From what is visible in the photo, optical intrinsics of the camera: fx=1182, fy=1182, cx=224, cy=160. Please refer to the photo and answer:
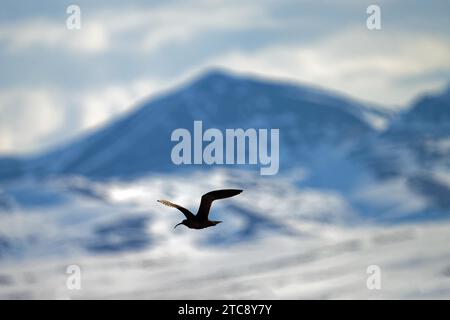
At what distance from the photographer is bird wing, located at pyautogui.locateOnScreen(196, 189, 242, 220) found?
42366 mm

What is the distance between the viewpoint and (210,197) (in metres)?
44.2

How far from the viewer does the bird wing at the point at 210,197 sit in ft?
139
